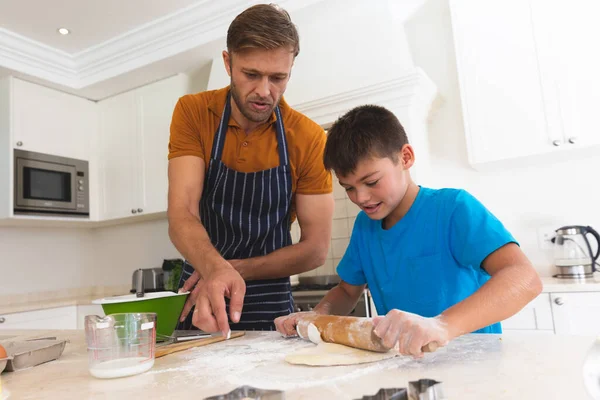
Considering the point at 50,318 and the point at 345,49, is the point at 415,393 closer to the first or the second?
the point at 345,49

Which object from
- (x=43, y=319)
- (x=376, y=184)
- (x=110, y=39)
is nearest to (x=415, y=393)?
(x=376, y=184)

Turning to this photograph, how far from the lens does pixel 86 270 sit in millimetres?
3824

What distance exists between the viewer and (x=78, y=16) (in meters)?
2.83

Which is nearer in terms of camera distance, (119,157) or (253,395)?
(253,395)

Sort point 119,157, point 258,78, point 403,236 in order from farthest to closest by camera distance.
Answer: point 119,157, point 258,78, point 403,236

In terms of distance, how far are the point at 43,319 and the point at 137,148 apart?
1287 millimetres

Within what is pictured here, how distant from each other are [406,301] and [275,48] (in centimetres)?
71

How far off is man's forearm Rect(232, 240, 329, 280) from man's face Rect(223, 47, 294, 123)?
386 mm

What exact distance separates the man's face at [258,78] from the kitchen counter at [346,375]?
0.68 m

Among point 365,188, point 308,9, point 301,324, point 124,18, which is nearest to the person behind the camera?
point 301,324

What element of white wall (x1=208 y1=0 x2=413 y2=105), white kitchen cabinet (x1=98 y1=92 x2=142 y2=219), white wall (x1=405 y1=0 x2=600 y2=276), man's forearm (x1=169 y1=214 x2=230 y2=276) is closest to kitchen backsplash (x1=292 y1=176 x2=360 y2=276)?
white wall (x1=405 y1=0 x2=600 y2=276)

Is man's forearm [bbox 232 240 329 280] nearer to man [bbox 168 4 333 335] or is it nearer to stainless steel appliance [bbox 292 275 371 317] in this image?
man [bbox 168 4 333 335]

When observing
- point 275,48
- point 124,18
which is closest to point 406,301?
point 275,48

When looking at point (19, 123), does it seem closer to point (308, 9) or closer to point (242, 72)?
point (308, 9)
